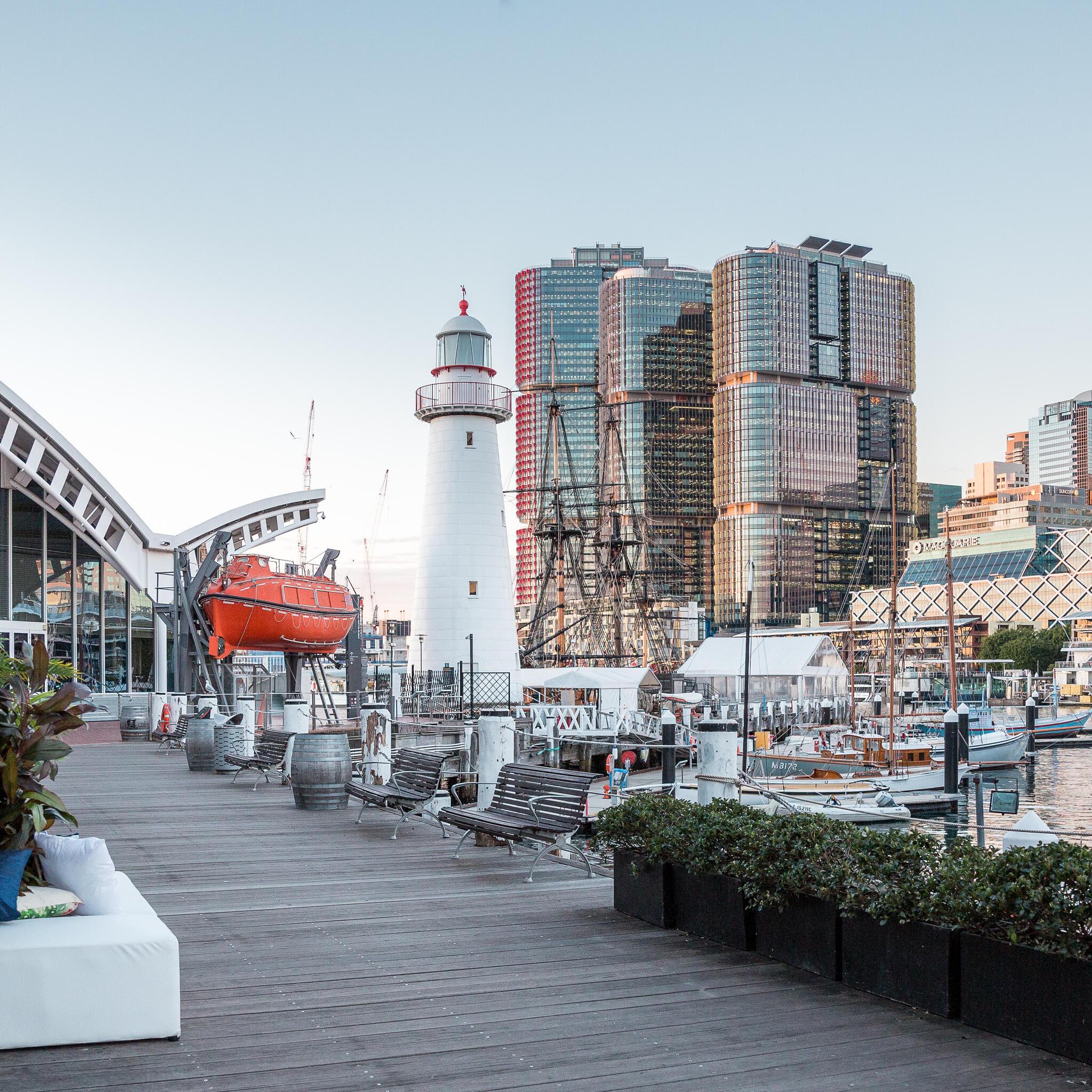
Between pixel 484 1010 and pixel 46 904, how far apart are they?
222 centimetres

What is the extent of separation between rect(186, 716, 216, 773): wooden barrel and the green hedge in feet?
49.4

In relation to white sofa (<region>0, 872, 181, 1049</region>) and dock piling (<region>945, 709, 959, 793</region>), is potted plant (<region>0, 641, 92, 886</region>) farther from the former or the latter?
dock piling (<region>945, 709, 959, 793</region>)

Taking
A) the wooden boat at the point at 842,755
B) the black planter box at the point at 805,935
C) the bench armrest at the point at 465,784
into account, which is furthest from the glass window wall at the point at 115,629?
the black planter box at the point at 805,935

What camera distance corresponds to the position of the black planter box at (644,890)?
801cm

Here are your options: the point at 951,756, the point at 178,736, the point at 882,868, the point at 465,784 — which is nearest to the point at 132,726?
the point at 178,736

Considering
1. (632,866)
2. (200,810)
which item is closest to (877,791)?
(200,810)

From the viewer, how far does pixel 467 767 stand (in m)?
17.6

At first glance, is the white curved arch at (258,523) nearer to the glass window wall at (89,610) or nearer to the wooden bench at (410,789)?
the glass window wall at (89,610)

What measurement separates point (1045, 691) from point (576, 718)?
68.9 m

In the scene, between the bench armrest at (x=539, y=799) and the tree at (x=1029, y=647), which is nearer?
the bench armrest at (x=539, y=799)

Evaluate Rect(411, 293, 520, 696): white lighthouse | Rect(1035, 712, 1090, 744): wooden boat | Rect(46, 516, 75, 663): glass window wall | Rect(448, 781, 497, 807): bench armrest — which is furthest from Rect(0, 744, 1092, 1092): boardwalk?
Rect(1035, 712, 1090, 744): wooden boat

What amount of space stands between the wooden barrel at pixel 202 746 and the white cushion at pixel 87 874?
1588 cm

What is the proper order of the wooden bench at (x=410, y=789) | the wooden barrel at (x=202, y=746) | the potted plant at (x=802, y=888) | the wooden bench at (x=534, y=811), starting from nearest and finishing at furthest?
the potted plant at (x=802, y=888) < the wooden bench at (x=534, y=811) < the wooden bench at (x=410, y=789) < the wooden barrel at (x=202, y=746)

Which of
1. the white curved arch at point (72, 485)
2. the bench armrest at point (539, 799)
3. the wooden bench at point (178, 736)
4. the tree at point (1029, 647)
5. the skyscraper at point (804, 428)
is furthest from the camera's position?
the skyscraper at point (804, 428)
